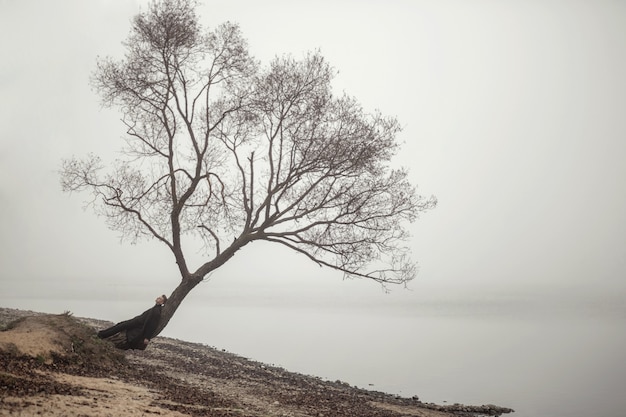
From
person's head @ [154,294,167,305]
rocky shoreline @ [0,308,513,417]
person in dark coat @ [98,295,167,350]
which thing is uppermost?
person's head @ [154,294,167,305]

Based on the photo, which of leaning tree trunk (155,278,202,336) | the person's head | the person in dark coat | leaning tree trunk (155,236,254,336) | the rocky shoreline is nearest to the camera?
the rocky shoreline

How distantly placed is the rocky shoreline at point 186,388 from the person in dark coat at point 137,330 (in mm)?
867

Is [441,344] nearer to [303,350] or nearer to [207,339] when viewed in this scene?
[303,350]

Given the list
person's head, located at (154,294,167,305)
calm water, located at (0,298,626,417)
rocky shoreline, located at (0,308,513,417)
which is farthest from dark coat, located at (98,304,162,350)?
calm water, located at (0,298,626,417)

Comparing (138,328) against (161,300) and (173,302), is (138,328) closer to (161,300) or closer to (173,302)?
(161,300)

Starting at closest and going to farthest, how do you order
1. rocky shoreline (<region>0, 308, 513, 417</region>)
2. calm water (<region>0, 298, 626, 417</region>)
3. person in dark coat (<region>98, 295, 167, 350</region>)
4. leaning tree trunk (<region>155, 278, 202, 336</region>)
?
1. rocky shoreline (<region>0, 308, 513, 417</region>)
2. person in dark coat (<region>98, 295, 167, 350</region>)
3. leaning tree trunk (<region>155, 278, 202, 336</region>)
4. calm water (<region>0, 298, 626, 417</region>)

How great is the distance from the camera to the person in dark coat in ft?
60.8

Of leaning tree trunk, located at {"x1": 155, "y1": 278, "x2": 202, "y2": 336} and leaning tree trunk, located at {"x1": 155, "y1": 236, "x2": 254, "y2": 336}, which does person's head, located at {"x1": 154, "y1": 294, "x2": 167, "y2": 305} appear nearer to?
leaning tree trunk, located at {"x1": 155, "y1": 278, "x2": 202, "y2": 336}

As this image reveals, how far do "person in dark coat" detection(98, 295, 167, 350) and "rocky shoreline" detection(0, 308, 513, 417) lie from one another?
87cm

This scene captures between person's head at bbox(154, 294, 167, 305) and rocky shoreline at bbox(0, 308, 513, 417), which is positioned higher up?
person's head at bbox(154, 294, 167, 305)

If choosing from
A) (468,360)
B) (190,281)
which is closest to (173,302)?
(190,281)

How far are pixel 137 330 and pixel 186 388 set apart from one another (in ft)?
16.4

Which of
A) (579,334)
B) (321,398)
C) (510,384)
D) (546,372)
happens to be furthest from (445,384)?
(579,334)

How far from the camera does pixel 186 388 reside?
594 inches
